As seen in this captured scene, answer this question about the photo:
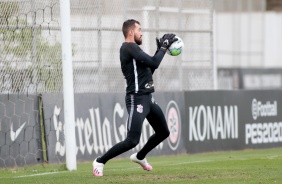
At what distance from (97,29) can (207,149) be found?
4075 mm

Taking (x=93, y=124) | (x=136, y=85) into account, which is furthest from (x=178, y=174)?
(x=93, y=124)

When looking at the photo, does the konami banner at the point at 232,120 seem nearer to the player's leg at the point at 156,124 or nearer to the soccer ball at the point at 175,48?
the player's leg at the point at 156,124

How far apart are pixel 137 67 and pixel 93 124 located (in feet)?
17.4

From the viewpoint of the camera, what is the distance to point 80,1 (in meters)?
17.8

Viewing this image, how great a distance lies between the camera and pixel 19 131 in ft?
53.8

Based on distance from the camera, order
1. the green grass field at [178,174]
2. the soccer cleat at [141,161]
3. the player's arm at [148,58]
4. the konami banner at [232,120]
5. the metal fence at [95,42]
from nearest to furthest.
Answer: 1. the green grass field at [178,174]
2. the player's arm at [148,58]
3. the soccer cleat at [141,161]
4. the metal fence at [95,42]
5. the konami banner at [232,120]

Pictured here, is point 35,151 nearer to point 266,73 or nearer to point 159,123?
point 159,123

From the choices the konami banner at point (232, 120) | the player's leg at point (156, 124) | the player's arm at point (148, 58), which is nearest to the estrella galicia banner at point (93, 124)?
the konami banner at point (232, 120)

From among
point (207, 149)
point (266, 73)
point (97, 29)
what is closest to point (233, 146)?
point (207, 149)

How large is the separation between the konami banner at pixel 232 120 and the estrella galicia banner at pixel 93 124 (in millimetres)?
766

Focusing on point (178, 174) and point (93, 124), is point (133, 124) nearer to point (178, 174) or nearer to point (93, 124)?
point (178, 174)

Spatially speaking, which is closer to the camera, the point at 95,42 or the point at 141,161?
the point at 141,161

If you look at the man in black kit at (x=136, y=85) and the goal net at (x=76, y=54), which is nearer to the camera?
the man in black kit at (x=136, y=85)

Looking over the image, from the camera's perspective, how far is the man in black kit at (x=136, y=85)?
12.7 metres
